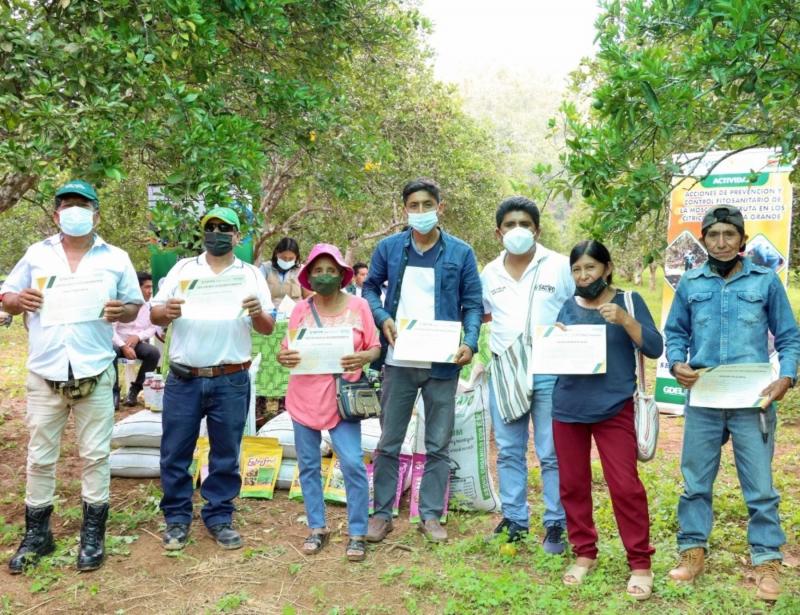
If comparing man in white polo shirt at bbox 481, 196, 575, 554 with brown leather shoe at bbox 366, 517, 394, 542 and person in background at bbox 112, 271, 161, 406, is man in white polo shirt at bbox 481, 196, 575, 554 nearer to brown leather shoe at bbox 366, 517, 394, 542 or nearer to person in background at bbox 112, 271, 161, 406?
brown leather shoe at bbox 366, 517, 394, 542

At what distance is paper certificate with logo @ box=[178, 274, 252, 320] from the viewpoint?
444cm

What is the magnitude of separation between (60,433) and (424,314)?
7.52 ft

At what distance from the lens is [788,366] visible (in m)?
3.86

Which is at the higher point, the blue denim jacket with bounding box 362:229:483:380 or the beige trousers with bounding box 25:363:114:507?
the blue denim jacket with bounding box 362:229:483:380

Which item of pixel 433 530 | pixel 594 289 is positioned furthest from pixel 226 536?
pixel 594 289

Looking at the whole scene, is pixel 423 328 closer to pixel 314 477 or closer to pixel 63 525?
pixel 314 477

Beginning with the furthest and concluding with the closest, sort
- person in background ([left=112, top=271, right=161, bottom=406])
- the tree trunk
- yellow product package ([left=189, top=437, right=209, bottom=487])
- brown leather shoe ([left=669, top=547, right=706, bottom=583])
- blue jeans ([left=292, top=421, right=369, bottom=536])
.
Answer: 1. person in background ([left=112, top=271, right=161, bottom=406])
2. the tree trunk
3. yellow product package ([left=189, top=437, right=209, bottom=487])
4. blue jeans ([left=292, top=421, right=369, bottom=536])
5. brown leather shoe ([left=669, top=547, right=706, bottom=583])

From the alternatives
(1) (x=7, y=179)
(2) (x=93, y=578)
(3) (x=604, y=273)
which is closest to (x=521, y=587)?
Result: (3) (x=604, y=273)

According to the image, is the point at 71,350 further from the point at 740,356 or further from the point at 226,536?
the point at 740,356

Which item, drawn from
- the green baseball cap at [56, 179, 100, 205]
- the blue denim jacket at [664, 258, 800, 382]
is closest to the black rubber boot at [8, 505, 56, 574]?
the green baseball cap at [56, 179, 100, 205]

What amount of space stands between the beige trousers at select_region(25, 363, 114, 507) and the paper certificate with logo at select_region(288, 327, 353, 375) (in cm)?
114

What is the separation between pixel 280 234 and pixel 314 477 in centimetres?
1351

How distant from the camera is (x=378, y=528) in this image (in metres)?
4.83

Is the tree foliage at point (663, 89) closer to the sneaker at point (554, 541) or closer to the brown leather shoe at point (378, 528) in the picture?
the sneaker at point (554, 541)
